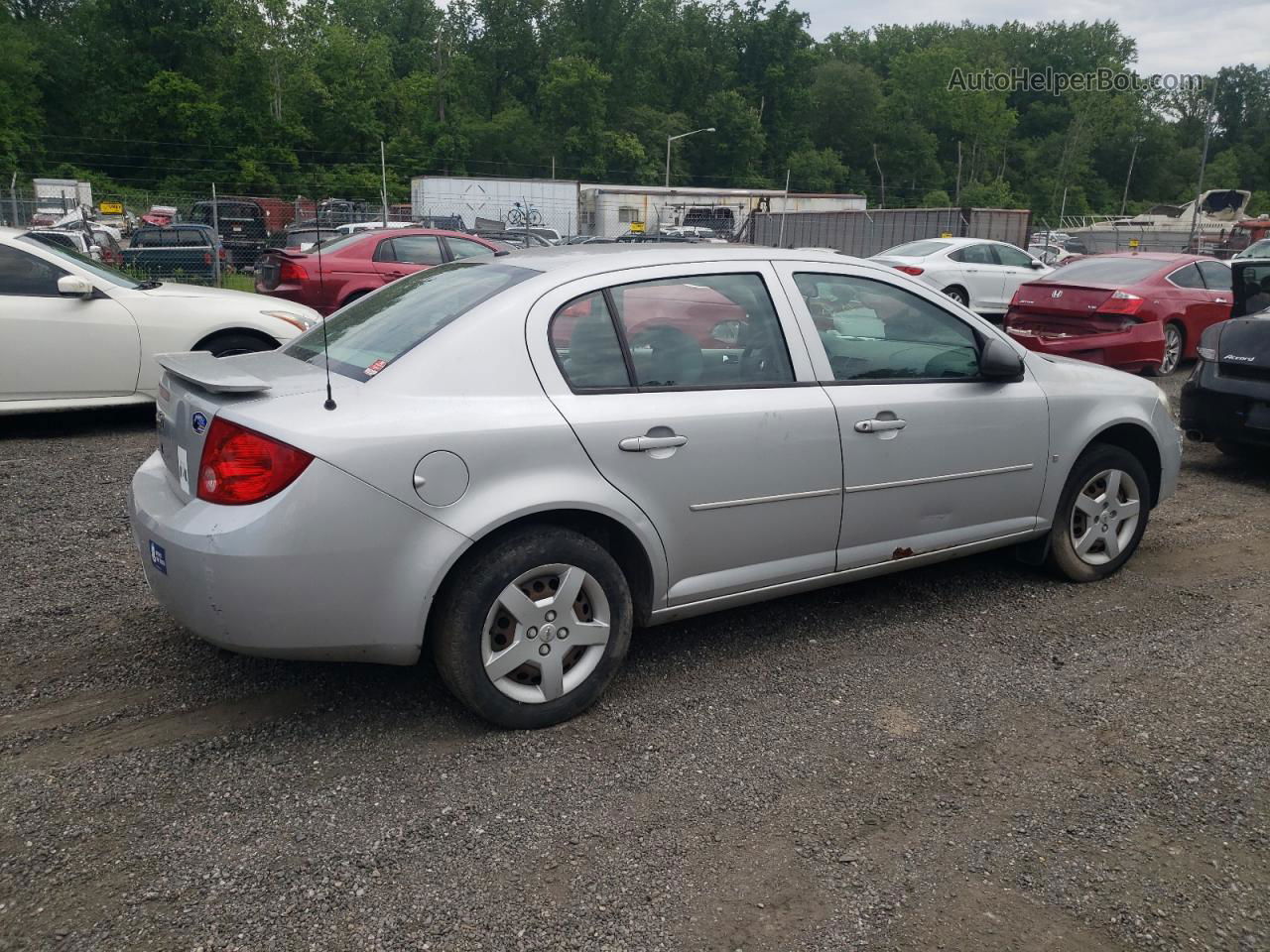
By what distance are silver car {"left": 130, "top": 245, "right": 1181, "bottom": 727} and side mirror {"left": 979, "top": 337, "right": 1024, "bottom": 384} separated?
0.04ft

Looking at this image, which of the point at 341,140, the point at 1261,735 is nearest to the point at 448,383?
the point at 1261,735

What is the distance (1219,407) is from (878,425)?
4331mm

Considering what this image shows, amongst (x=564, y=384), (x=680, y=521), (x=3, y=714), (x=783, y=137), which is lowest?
(x=3, y=714)

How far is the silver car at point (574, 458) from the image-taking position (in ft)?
10.4

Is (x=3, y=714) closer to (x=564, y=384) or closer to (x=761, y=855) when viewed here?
(x=564, y=384)

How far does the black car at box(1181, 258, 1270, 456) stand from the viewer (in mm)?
6949

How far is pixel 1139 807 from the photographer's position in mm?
3125

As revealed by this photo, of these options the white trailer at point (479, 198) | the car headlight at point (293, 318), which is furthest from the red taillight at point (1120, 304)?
the white trailer at point (479, 198)

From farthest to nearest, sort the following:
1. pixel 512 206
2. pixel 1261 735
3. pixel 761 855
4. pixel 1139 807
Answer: pixel 512 206 → pixel 1261 735 → pixel 1139 807 → pixel 761 855

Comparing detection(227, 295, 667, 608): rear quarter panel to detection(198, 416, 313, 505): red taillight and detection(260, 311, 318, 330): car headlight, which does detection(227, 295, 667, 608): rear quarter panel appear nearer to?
detection(198, 416, 313, 505): red taillight

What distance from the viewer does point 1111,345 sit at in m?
11.1

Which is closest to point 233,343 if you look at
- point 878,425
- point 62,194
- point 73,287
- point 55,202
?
point 73,287

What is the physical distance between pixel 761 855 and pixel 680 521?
3.94ft

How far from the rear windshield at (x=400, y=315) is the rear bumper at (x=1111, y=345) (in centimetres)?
852
